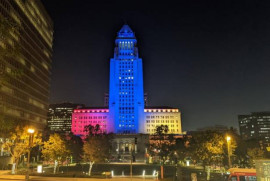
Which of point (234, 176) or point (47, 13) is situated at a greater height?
point (47, 13)

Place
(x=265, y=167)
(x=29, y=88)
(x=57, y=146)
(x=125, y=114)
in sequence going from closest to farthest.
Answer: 1. (x=265, y=167)
2. (x=57, y=146)
3. (x=29, y=88)
4. (x=125, y=114)

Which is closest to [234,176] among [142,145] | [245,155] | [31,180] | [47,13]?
[31,180]

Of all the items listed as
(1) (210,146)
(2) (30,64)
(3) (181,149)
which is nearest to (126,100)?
(3) (181,149)

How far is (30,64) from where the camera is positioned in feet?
353

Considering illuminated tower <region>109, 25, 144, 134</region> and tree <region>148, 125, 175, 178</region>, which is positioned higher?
illuminated tower <region>109, 25, 144, 134</region>

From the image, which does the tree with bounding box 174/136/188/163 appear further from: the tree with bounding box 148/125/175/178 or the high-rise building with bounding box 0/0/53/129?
the high-rise building with bounding box 0/0/53/129

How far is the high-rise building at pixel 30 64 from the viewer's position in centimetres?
8706

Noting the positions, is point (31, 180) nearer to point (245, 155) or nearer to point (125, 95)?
point (245, 155)

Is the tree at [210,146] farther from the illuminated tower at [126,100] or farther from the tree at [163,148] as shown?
the illuminated tower at [126,100]

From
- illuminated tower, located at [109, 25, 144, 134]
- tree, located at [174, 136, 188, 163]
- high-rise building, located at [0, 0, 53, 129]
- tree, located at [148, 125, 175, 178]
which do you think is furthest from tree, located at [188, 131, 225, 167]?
illuminated tower, located at [109, 25, 144, 134]

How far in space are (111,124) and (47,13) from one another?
97.9 metres

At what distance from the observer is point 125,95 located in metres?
196

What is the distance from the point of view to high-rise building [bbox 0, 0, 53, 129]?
286 ft

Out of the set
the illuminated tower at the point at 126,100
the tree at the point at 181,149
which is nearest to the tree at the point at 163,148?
the tree at the point at 181,149
